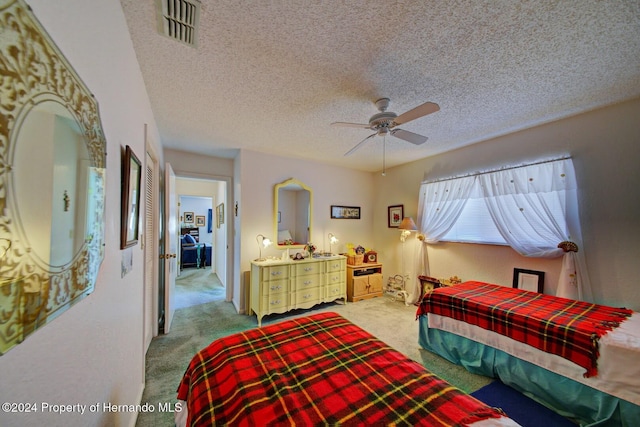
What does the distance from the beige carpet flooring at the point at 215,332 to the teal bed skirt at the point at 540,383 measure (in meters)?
0.13

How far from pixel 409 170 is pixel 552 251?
224 cm

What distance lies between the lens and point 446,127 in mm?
2645

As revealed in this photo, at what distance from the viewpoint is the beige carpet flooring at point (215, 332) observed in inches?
76.6

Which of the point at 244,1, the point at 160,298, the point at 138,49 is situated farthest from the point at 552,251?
the point at 160,298

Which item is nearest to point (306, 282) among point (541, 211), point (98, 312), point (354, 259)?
point (354, 259)

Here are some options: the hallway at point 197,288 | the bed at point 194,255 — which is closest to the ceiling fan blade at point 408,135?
the hallway at point 197,288

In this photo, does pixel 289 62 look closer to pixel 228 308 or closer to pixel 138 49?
pixel 138 49

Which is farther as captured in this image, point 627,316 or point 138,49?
point 627,316

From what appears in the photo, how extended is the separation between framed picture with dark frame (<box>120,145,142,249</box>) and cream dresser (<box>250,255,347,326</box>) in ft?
5.89

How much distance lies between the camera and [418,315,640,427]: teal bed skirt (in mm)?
1448

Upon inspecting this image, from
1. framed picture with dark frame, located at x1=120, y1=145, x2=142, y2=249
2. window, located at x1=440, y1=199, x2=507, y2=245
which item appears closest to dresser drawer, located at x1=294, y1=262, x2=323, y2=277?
window, located at x1=440, y1=199, x2=507, y2=245

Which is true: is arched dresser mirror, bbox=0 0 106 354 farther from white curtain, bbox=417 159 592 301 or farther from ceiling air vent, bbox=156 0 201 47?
white curtain, bbox=417 159 592 301

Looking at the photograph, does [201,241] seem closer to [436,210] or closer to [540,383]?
[436,210]

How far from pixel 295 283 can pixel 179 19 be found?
3.04m
